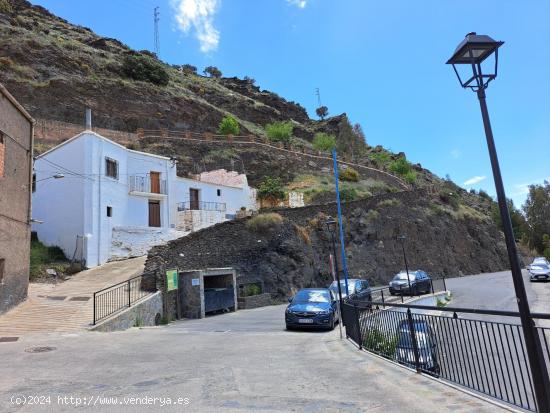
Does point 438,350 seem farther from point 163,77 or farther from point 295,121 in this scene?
point 295,121

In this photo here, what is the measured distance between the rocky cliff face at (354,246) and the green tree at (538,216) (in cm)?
2724

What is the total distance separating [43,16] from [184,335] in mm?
73187

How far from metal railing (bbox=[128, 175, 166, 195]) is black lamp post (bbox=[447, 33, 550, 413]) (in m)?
28.1

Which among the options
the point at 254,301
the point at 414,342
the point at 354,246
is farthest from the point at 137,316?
the point at 354,246

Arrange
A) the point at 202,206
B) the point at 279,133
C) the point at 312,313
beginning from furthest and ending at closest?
the point at 279,133
the point at 202,206
the point at 312,313

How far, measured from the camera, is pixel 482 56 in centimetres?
502

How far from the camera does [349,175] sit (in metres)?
50.6

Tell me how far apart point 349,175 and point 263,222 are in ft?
80.1

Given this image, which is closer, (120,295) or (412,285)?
(120,295)

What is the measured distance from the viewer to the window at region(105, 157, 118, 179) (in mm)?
28016

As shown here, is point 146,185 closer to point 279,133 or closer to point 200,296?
point 200,296

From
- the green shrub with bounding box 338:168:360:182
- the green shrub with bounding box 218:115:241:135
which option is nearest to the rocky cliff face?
the green shrub with bounding box 338:168:360:182

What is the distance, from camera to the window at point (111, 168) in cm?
2802

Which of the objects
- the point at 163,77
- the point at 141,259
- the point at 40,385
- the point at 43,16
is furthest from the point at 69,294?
the point at 43,16
